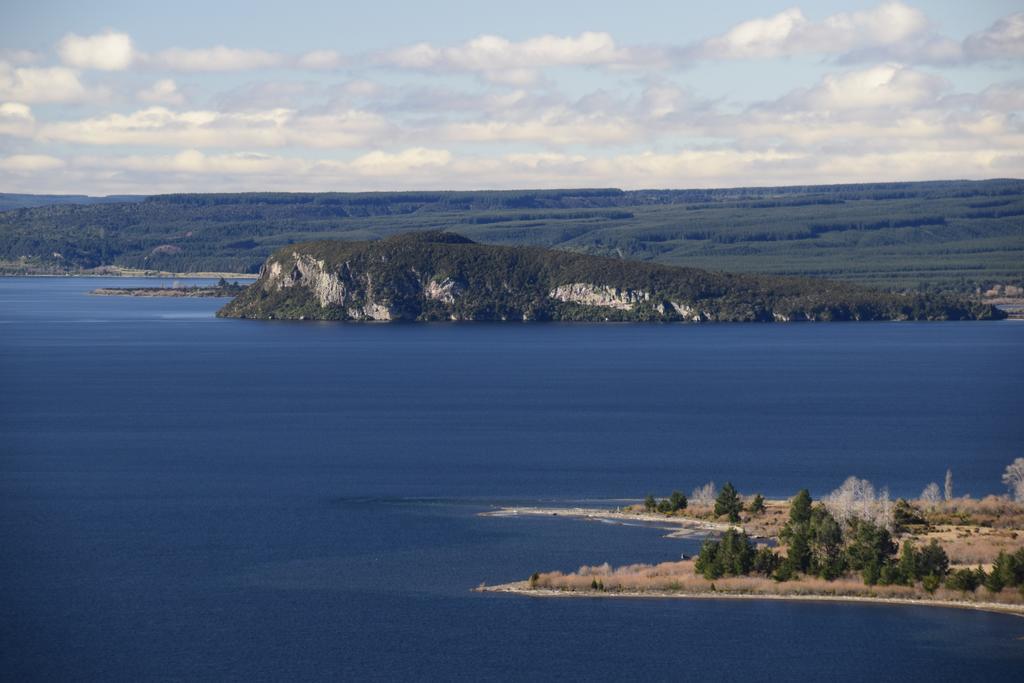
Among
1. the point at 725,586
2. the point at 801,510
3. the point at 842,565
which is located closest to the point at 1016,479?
the point at 801,510

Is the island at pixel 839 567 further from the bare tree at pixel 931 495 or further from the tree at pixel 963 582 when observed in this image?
the bare tree at pixel 931 495

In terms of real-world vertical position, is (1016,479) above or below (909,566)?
below

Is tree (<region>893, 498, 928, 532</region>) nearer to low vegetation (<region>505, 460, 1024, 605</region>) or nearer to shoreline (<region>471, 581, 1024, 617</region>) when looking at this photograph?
low vegetation (<region>505, 460, 1024, 605</region>)

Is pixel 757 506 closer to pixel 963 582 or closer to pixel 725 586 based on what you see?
pixel 725 586

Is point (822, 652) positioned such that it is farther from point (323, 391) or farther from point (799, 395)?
point (323, 391)

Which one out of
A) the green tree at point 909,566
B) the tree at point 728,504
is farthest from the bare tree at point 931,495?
the green tree at point 909,566

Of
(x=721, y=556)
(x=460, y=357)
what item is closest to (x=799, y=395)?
(x=460, y=357)
